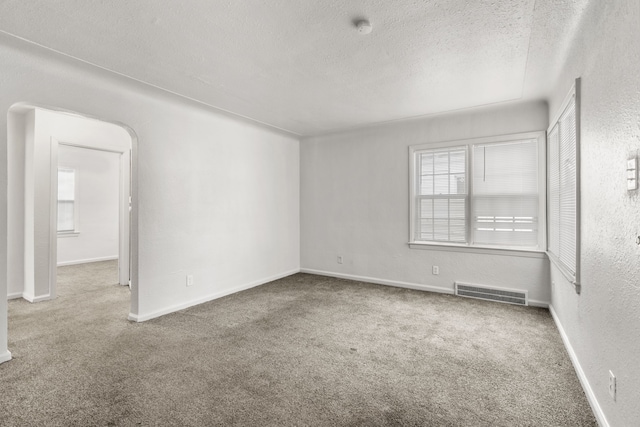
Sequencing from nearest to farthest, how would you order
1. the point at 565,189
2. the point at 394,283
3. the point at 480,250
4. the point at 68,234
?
the point at 565,189 < the point at 480,250 < the point at 394,283 < the point at 68,234

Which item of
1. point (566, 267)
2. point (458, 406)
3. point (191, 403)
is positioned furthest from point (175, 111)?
point (566, 267)

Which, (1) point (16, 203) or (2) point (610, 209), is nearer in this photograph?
(2) point (610, 209)

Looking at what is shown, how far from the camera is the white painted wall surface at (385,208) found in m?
4.10

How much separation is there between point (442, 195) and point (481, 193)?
0.51 meters

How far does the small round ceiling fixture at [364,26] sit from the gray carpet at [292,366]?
247cm

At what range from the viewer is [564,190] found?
2990mm

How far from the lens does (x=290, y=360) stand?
2.61 metres

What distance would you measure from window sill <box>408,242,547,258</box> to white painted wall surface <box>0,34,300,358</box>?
2323 millimetres

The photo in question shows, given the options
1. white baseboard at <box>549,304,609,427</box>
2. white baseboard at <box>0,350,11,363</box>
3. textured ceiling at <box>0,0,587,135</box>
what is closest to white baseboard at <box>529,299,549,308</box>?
white baseboard at <box>549,304,609,427</box>

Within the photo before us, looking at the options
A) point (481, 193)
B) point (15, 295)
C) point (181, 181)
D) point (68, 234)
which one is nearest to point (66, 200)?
point (68, 234)

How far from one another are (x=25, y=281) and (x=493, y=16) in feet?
19.7

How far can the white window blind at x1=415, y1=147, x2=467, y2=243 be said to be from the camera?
4.50 m

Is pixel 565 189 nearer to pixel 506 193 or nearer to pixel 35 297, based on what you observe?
pixel 506 193

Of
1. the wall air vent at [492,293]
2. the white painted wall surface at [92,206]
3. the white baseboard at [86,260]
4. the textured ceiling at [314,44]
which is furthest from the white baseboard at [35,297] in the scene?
the wall air vent at [492,293]
